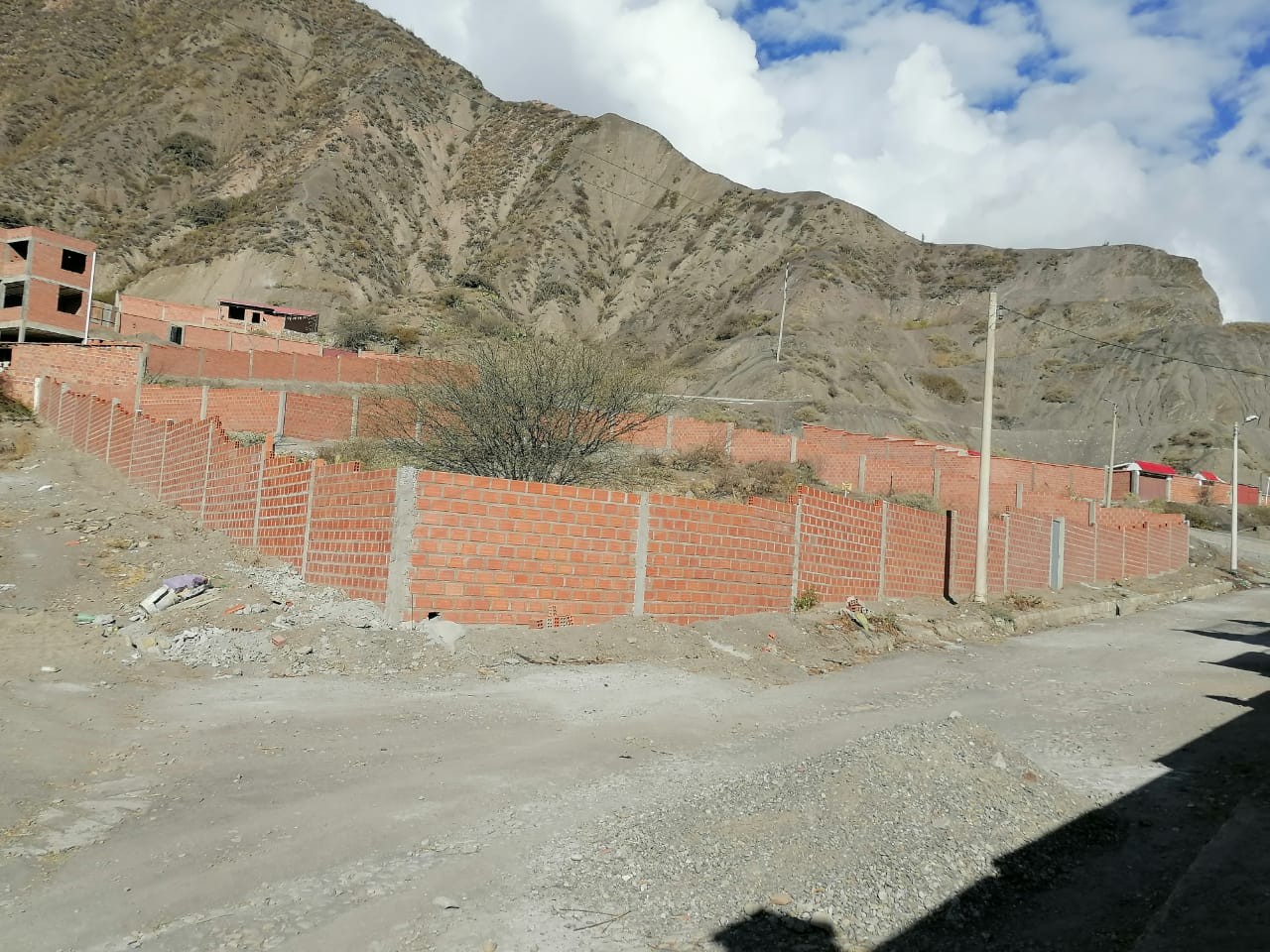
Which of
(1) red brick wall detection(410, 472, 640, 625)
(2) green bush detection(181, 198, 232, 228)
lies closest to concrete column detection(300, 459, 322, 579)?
(1) red brick wall detection(410, 472, 640, 625)

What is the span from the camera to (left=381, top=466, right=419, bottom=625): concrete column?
31.7 ft

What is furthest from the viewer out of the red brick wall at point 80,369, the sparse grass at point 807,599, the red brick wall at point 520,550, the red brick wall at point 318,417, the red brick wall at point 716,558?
the red brick wall at point 80,369

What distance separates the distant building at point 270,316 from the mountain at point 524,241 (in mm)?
6489

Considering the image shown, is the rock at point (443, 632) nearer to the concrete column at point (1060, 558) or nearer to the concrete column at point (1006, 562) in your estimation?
the concrete column at point (1006, 562)

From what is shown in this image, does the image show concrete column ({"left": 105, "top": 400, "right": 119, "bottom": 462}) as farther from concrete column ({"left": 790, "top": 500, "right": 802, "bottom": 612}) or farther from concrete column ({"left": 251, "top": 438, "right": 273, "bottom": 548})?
concrete column ({"left": 790, "top": 500, "right": 802, "bottom": 612})

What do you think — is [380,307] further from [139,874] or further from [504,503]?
[139,874]

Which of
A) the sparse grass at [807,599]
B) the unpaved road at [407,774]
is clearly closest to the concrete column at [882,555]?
the sparse grass at [807,599]

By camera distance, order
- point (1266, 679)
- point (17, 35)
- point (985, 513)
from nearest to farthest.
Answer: point (1266, 679) → point (985, 513) → point (17, 35)

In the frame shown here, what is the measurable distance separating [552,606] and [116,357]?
26.4 metres

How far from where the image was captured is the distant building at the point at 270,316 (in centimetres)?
5816

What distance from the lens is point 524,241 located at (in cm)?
9281

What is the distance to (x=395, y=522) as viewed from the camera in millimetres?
9758

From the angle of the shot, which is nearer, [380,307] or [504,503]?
[504,503]

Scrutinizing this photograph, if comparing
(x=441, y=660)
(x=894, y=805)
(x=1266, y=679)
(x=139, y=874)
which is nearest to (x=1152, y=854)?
(x=894, y=805)
